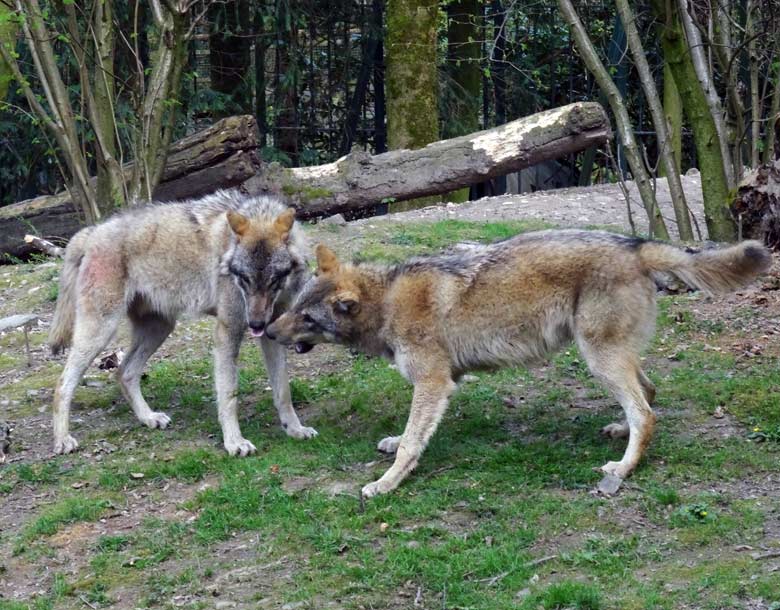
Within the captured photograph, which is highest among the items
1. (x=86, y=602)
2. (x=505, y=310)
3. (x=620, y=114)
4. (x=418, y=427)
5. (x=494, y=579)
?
(x=620, y=114)

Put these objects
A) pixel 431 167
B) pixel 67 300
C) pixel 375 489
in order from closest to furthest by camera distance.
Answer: pixel 375 489 → pixel 67 300 → pixel 431 167

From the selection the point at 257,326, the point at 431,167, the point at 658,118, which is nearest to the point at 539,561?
the point at 257,326

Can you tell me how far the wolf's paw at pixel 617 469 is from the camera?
5.55m

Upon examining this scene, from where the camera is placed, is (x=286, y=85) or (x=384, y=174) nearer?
(x=384, y=174)

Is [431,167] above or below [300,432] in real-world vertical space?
above

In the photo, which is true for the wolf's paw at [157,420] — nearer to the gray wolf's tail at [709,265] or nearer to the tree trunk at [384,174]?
the gray wolf's tail at [709,265]

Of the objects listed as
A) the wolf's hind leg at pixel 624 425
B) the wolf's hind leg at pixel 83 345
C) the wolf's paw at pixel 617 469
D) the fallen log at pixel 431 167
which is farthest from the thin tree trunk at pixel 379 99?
the wolf's paw at pixel 617 469

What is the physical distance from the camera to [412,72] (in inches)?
577

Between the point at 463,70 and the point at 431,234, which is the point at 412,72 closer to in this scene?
the point at 463,70

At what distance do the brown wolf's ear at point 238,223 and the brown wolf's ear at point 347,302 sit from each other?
33.8 inches

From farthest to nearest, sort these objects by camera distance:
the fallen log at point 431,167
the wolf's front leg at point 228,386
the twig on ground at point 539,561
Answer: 1. the fallen log at point 431,167
2. the wolf's front leg at point 228,386
3. the twig on ground at point 539,561

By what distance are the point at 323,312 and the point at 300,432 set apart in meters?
0.92

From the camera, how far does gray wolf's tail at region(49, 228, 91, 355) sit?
7.49m

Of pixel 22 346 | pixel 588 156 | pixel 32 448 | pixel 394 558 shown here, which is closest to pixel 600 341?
pixel 394 558
